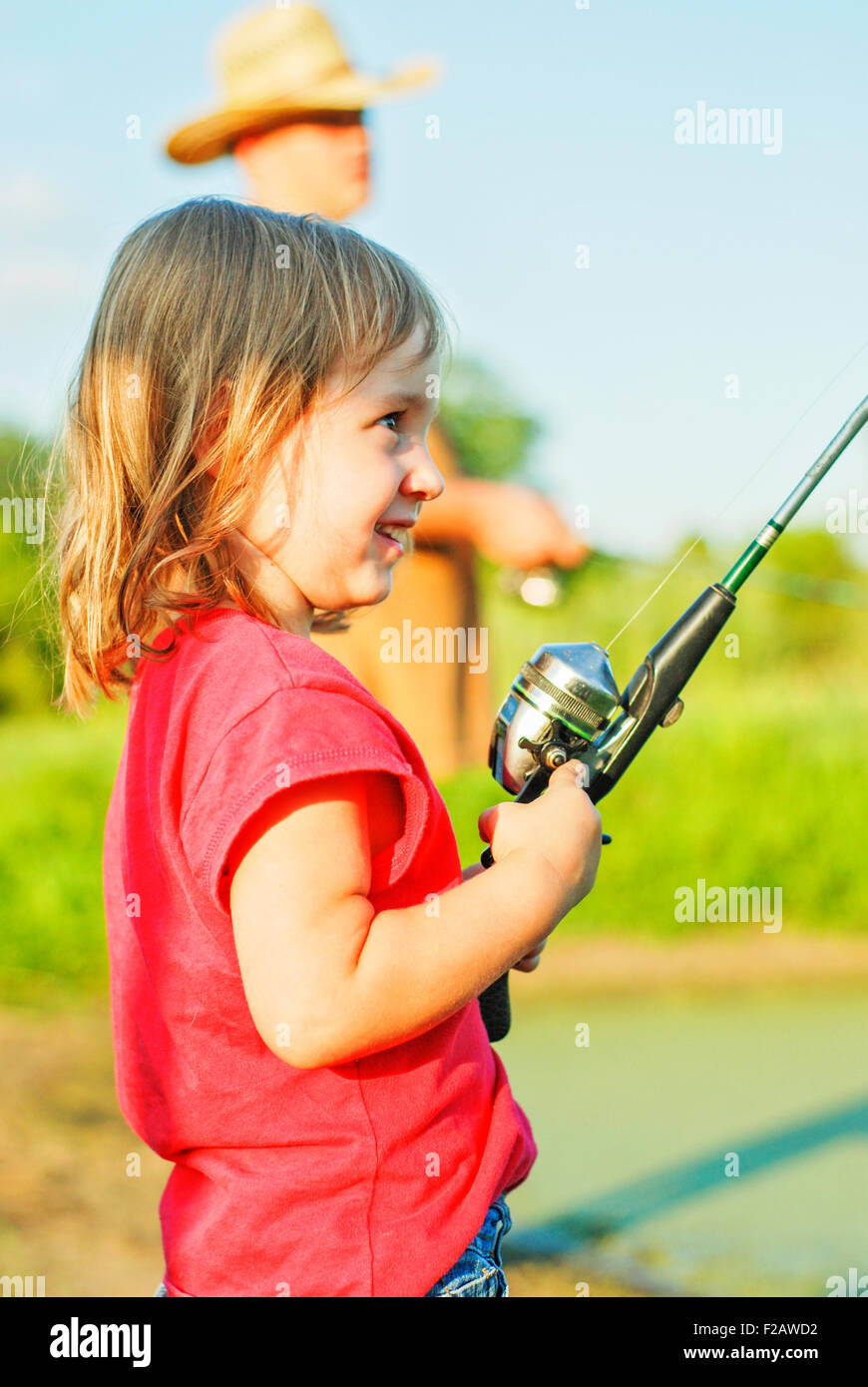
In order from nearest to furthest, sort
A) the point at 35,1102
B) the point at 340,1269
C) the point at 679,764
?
the point at 340,1269 < the point at 35,1102 < the point at 679,764

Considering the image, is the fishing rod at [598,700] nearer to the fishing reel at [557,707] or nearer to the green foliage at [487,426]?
the fishing reel at [557,707]

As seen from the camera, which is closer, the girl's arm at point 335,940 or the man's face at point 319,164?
the girl's arm at point 335,940

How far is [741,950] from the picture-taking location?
160 inches

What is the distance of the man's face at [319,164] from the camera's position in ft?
8.02

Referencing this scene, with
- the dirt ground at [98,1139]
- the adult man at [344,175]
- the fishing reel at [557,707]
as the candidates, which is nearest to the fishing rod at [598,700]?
the fishing reel at [557,707]

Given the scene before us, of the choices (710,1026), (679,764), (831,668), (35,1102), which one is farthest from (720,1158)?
(831,668)

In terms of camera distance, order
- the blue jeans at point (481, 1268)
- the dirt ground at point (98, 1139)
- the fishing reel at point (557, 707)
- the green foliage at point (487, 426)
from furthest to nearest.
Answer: the green foliage at point (487, 426), the dirt ground at point (98, 1139), the fishing reel at point (557, 707), the blue jeans at point (481, 1268)

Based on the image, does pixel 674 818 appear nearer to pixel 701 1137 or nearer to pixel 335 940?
pixel 701 1137

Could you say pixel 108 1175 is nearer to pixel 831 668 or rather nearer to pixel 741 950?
pixel 741 950

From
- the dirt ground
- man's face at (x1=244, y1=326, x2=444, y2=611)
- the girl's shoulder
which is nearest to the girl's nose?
man's face at (x1=244, y1=326, x2=444, y2=611)

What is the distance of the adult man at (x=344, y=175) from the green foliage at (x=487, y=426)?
3.02 metres

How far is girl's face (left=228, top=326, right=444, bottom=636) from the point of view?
986 millimetres
